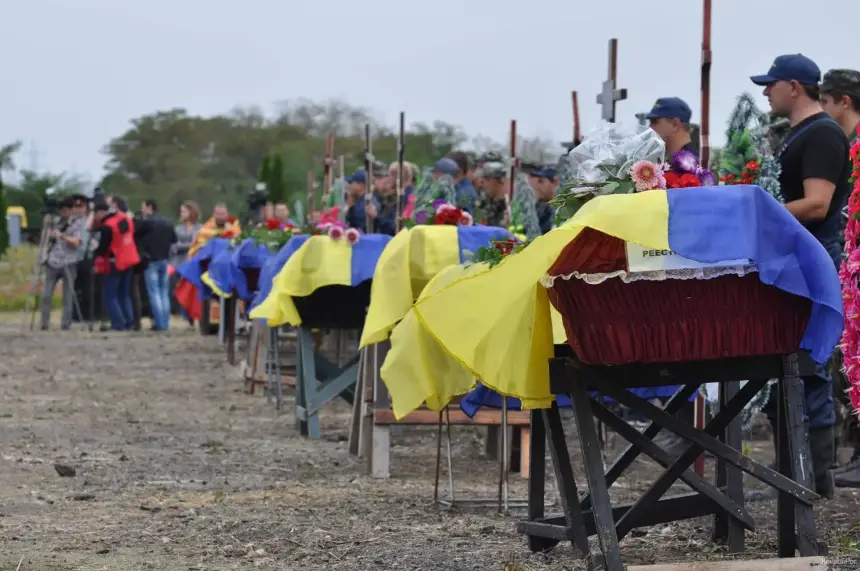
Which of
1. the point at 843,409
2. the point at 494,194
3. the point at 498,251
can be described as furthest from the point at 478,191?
the point at 498,251

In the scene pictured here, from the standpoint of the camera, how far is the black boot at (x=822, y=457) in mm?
7332

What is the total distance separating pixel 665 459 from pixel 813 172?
2040 mm

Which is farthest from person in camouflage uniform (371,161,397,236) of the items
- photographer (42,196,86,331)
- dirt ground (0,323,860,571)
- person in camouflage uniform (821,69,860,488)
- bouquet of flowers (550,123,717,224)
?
photographer (42,196,86,331)

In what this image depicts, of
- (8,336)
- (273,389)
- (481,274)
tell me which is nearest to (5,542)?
(481,274)

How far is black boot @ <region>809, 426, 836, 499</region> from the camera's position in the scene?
7332 mm

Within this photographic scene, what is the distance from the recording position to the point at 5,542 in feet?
20.7

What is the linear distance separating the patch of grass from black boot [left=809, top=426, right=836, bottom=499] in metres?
28.5

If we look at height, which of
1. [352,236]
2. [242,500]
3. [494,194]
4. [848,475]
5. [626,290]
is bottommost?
[242,500]

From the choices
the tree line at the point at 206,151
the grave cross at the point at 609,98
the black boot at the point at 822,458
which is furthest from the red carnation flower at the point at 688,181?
the tree line at the point at 206,151

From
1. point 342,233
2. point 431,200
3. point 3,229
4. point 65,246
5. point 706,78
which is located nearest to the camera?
point 706,78

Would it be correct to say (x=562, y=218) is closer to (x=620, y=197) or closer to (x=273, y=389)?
(x=620, y=197)

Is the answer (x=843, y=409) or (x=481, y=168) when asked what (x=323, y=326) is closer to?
(x=481, y=168)

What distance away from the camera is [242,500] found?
7660 mm

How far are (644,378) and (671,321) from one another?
252 mm
